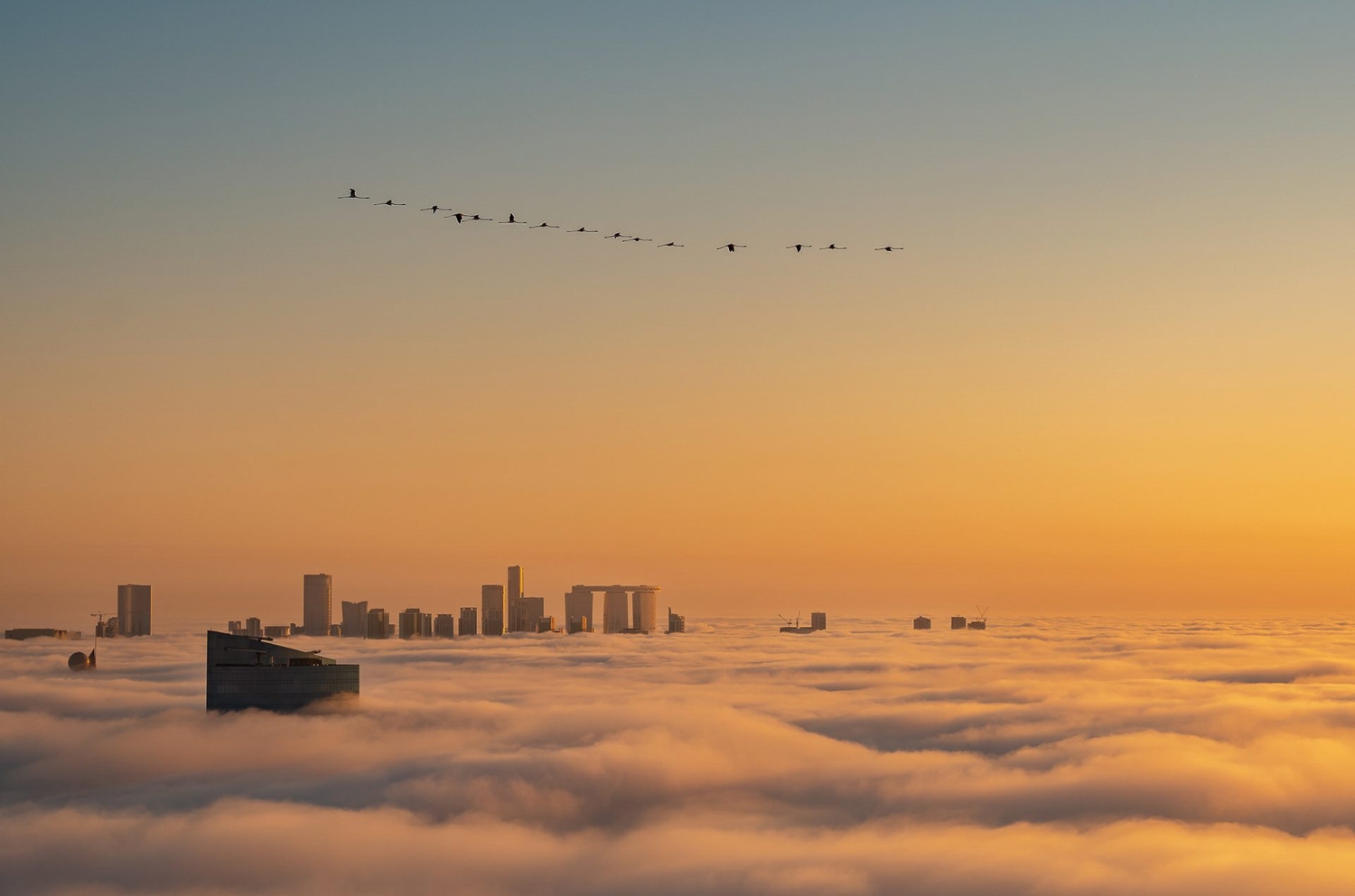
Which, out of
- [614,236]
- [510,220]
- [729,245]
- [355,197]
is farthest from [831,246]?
[355,197]

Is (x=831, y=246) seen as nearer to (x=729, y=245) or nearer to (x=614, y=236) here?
(x=729, y=245)

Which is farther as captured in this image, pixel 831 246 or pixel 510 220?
pixel 831 246

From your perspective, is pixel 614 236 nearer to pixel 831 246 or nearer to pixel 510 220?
pixel 510 220

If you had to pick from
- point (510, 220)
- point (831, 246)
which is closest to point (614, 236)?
point (510, 220)

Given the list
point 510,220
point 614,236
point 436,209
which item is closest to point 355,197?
point 436,209

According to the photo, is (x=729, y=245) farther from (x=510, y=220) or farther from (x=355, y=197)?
(x=355, y=197)

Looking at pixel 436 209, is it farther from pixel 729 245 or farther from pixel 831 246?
pixel 831 246

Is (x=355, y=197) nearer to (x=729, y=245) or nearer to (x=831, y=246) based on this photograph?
(x=729, y=245)
